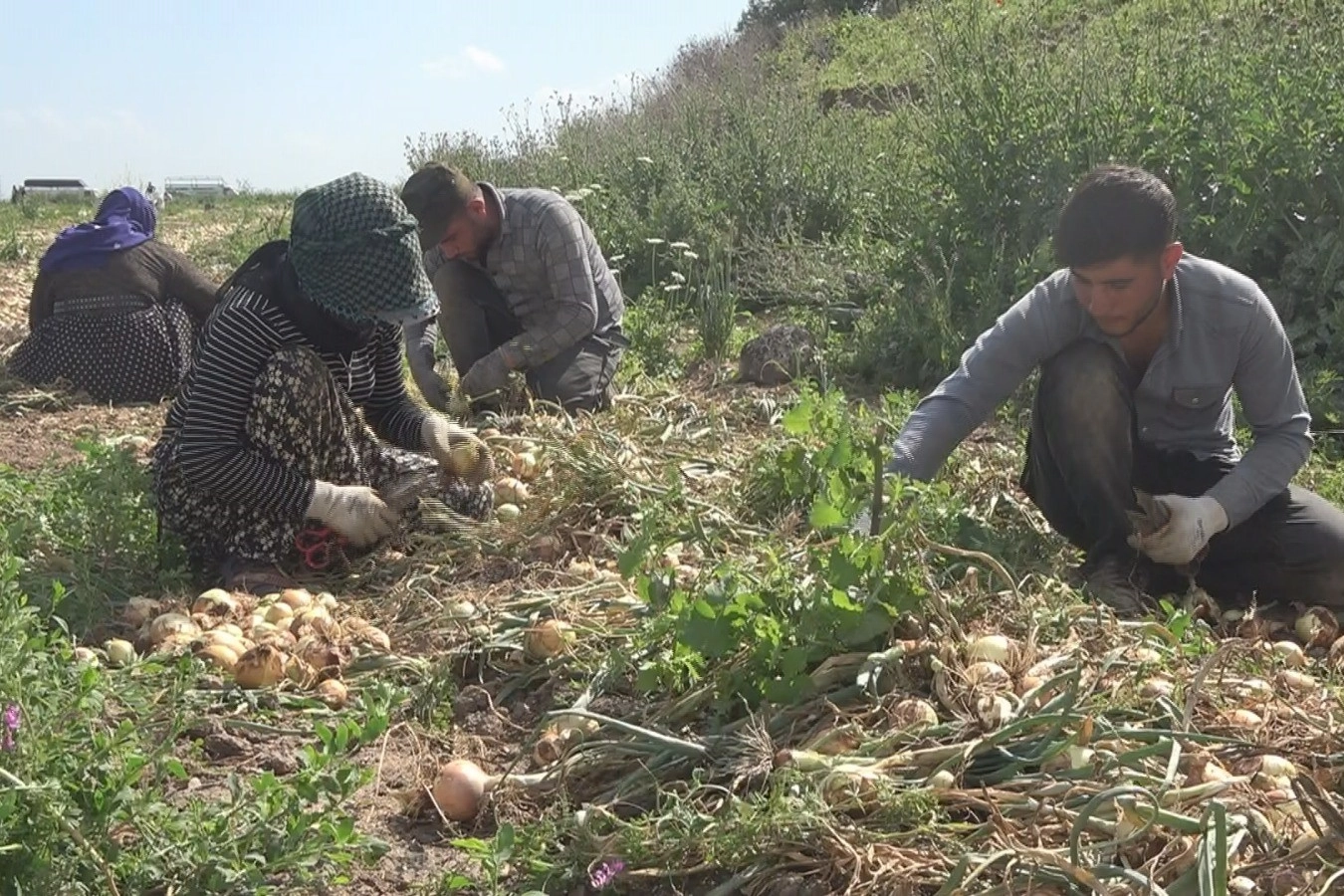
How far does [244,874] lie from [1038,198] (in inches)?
172

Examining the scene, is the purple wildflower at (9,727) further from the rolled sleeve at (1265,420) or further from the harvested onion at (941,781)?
the rolled sleeve at (1265,420)

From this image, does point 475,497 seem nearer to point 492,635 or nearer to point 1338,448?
point 492,635

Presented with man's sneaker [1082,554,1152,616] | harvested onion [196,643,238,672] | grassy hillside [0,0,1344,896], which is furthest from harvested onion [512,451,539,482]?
man's sneaker [1082,554,1152,616]

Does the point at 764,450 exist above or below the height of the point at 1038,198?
below

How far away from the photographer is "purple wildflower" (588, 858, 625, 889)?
6.04ft

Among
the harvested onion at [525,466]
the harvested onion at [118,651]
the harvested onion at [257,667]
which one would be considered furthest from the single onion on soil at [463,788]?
the harvested onion at [525,466]

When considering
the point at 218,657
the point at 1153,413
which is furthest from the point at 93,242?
the point at 1153,413

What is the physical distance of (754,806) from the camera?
1836 mm

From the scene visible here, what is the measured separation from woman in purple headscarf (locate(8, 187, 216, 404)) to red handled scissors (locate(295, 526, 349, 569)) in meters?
2.49

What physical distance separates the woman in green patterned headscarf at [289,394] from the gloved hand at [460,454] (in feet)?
0.88

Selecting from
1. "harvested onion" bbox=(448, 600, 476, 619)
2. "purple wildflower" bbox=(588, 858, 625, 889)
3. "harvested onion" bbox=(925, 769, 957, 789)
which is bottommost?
"purple wildflower" bbox=(588, 858, 625, 889)

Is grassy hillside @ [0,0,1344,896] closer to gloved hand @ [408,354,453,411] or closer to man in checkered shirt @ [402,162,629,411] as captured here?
man in checkered shirt @ [402,162,629,411]

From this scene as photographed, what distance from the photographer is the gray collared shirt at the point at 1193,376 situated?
9.63 feet

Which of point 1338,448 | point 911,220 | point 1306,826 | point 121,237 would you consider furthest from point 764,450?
point 121,237
